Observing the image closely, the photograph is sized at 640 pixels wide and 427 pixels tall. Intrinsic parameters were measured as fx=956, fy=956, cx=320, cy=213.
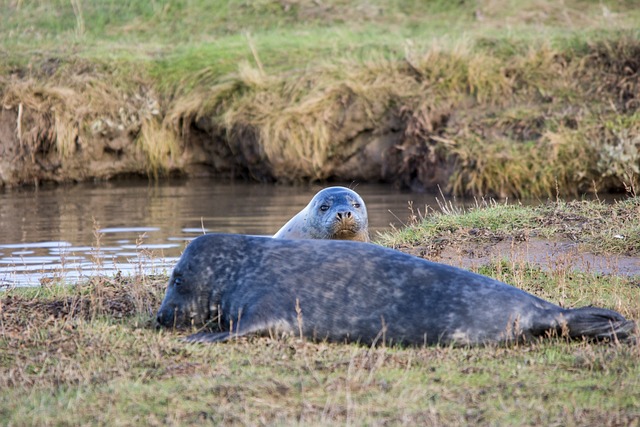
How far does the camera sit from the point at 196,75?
18.4m

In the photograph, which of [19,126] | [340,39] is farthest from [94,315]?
[340,39]

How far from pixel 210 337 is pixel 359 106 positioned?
11915mm

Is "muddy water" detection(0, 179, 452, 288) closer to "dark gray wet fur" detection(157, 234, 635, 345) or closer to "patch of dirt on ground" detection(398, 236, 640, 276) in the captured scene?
"patch of dirt on ground" detection(398, 236, 640, 276)

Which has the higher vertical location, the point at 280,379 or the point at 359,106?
the point at 359,106

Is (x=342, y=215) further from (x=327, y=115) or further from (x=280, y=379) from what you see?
(x=327, y=115)

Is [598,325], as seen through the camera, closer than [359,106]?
Yes

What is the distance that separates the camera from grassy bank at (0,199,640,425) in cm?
445

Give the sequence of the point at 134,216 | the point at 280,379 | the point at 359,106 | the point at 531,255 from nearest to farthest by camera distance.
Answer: the point at 280,379
the point at 531,255
the point at 134,216
the point at 359,106

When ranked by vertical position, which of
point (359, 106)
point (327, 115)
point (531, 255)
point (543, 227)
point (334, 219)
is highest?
point (359, 106)

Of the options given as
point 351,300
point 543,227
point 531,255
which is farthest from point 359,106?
point 351,300

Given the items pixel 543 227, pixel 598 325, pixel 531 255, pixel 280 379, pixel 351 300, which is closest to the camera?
pixel 280 379

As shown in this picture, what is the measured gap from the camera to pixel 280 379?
492cm

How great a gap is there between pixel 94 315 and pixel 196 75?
12584mm

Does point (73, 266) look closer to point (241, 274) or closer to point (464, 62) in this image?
point (241, 274)
